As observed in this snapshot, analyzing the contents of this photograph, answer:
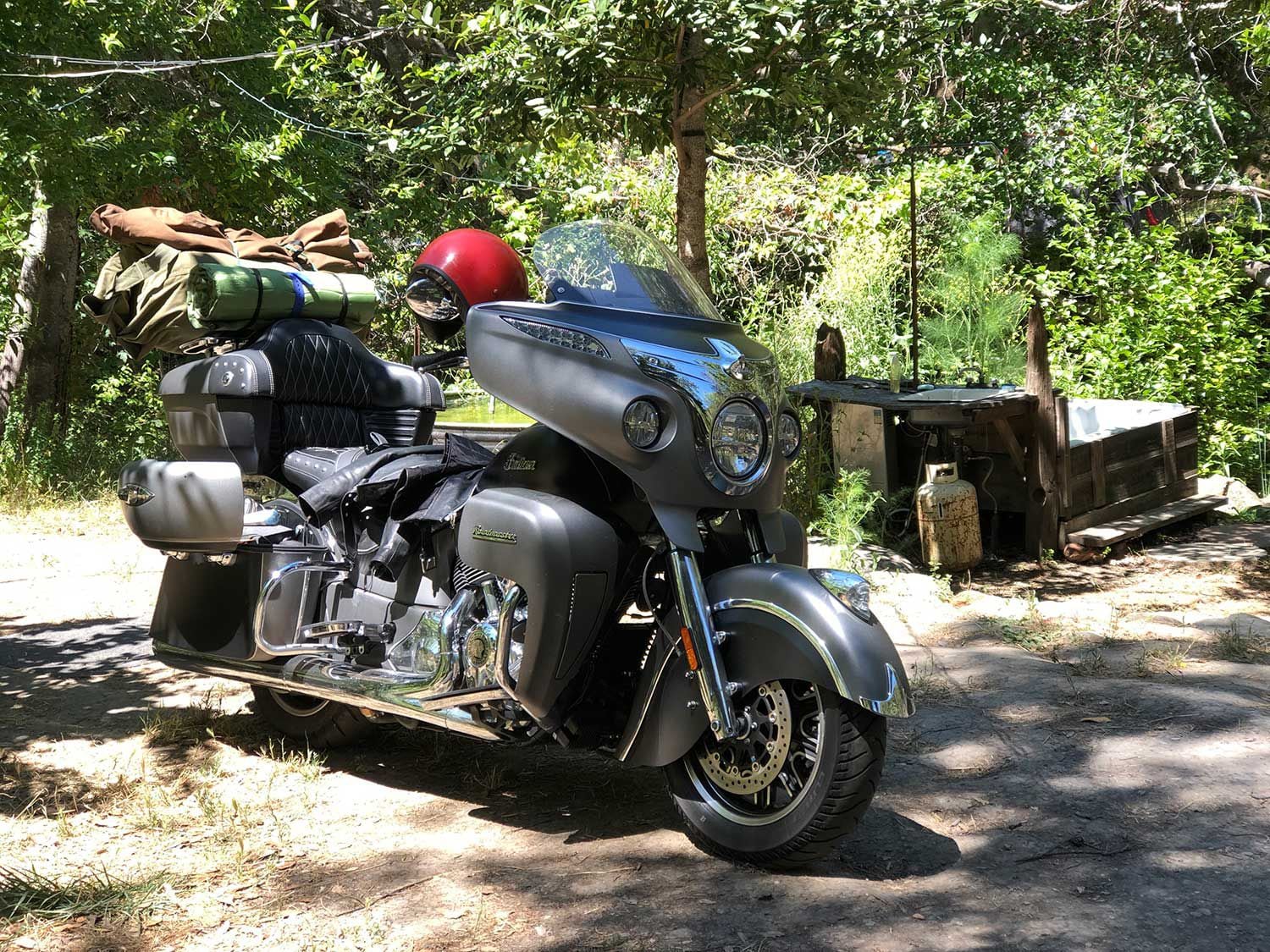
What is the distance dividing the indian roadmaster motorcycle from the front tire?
0.03 metres

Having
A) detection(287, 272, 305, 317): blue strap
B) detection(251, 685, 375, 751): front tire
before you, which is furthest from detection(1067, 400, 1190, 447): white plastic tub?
detection(251, 685, 375, 751): front tire

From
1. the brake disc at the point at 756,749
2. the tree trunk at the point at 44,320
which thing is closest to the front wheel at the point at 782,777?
the brake disc at the point at 756,749

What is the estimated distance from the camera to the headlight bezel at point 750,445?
323 cm

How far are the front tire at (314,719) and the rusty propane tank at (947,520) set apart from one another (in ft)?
15.0

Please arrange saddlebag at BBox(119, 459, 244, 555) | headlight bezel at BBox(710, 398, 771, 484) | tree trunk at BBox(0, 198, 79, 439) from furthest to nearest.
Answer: tree trunk at BBox(0, 198, 79, 439), saddlebag at BBox(119, 459, 244, 555), headlight bezel at BBox(710, 398, 771, 484)

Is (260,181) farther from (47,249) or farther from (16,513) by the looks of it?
(16,513)

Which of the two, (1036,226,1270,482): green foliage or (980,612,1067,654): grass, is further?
(1036,226,1270,482): green foliage

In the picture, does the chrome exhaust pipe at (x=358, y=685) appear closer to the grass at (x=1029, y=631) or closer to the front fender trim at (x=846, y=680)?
the front fender trim at (x=846, y=680)

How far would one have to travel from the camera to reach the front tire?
4.35m

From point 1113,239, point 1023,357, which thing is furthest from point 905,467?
point 1113,239

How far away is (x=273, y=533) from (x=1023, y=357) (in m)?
7.71

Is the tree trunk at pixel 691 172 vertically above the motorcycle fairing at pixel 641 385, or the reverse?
the tree trunk at pixel 691 172

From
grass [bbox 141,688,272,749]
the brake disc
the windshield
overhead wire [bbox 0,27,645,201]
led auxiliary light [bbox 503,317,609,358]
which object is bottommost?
grass [bbox 141,688,272,749]

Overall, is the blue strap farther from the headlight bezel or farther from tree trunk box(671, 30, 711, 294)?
tree trunk box(671, 30, 711, 294)
